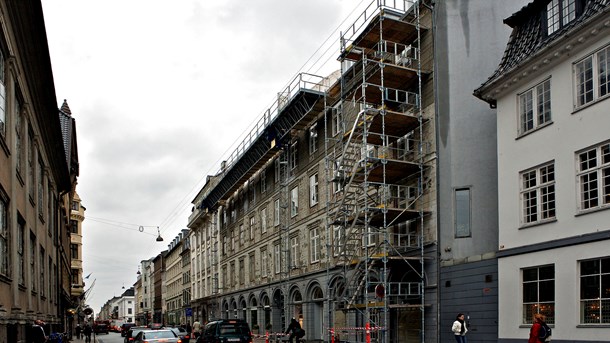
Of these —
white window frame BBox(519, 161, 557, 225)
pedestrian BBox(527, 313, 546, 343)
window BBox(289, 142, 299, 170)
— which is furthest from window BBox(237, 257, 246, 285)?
pedestrian BBox(527, 313, 546, 343)

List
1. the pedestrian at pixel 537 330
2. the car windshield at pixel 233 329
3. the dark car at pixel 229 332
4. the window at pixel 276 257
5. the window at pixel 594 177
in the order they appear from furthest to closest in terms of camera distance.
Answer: the window at pixel 276 257 < the car windshield at pixel 233 329 < the dark car at pixel 229 332 < the window at pixel 594 177 < the pedestrian at pixel 537 330

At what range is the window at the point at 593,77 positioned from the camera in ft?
58.2

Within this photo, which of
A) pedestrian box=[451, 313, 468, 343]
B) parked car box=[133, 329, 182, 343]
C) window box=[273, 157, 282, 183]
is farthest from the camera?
window box=[273, 157, 282, 183]

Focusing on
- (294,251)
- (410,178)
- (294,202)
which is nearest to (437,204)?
(410,178)

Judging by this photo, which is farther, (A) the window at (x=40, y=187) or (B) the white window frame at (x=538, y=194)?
(A) the window at (x=40, y=187)

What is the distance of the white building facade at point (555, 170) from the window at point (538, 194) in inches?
1.2

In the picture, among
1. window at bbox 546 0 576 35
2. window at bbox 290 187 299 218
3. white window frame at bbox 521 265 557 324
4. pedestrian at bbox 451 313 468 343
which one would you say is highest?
window at bbox 546 0 576 35

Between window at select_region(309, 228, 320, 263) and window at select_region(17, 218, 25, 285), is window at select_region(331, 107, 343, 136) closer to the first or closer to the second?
window at select_region(309, 228, 320, 263)

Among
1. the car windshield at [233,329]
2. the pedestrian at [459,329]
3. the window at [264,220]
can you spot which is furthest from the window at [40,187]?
the window at [264,220]

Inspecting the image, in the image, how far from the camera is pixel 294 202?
129ft

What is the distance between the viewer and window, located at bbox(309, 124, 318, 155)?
36.3 meters

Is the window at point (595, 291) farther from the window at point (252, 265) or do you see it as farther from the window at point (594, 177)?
the window at point (252, 265)

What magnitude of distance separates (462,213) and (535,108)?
17.6 feet

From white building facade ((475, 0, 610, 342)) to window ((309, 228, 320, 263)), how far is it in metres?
15.0
